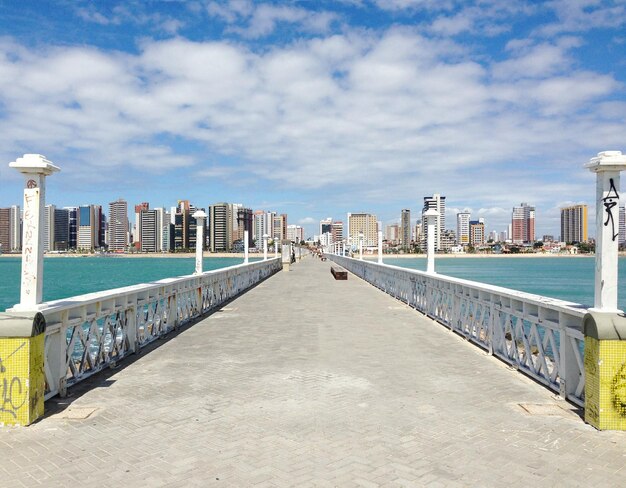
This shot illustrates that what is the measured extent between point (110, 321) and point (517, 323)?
6562mm

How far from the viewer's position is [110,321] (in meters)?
7.98

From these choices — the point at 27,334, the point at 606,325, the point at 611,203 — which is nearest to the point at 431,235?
the point at 611,203

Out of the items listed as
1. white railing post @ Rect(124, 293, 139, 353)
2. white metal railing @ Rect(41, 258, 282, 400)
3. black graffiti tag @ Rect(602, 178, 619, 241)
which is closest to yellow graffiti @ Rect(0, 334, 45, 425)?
white metal railing @ Rect(41, 258, 282, 400)

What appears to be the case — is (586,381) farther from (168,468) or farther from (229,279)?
(229,279)

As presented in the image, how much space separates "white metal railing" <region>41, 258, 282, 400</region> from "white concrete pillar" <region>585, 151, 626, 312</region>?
663 centimetres

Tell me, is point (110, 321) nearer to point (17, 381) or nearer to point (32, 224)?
point (32, 224)

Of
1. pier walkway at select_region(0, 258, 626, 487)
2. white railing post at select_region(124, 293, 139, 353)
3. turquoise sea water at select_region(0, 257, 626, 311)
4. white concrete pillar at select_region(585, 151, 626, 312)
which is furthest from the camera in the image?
turquoise sea water at select_region(0, 257, 626, 311)

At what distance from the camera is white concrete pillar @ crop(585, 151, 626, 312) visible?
18.1 feet

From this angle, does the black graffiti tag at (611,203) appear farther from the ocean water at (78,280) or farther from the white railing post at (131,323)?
the ocean water at (78,280)

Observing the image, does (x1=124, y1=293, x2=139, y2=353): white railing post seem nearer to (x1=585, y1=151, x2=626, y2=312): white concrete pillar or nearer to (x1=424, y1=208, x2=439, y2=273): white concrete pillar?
(x1=585, y1=151, x2=626, y2=312): white concrete pillar

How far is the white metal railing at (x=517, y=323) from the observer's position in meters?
6.11

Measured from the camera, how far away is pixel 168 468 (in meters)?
4.22

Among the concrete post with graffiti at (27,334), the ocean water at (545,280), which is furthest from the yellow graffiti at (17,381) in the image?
the ocean water at (545,280)

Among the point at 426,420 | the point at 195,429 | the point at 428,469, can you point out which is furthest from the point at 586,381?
the point at 195,429
